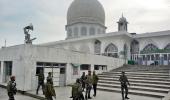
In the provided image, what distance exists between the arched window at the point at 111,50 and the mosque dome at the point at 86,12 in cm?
1202

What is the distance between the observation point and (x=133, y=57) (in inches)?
1373

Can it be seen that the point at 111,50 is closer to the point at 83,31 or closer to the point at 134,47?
the point at 134,47

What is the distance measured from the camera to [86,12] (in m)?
46.4

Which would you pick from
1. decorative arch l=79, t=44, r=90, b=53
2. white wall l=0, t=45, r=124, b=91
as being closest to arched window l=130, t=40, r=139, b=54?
decorative arch l=79, t=44, r=90, b=53

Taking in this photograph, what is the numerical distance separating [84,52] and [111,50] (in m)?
14.4

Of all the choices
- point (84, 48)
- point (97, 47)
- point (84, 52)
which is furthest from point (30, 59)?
point (84, 48)

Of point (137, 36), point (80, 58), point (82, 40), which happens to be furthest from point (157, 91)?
point (82, 40)

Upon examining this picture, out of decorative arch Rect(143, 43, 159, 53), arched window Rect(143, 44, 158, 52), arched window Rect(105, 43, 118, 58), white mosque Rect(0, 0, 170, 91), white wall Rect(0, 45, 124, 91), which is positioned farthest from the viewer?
arched window Rect(105, 43, 118, 58)

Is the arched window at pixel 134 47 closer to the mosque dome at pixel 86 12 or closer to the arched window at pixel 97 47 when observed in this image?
the arched window at pixel 97 47

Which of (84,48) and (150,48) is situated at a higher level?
(84,48)

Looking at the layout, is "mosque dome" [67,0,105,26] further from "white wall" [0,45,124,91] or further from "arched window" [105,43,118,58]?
"white wall" [0,45,124,91]

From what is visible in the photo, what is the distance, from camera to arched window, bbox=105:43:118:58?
34.7 meters

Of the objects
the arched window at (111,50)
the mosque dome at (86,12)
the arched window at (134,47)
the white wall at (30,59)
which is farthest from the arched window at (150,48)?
the white wall at (30,59)

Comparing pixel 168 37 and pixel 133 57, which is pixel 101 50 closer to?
pixel 133 57
